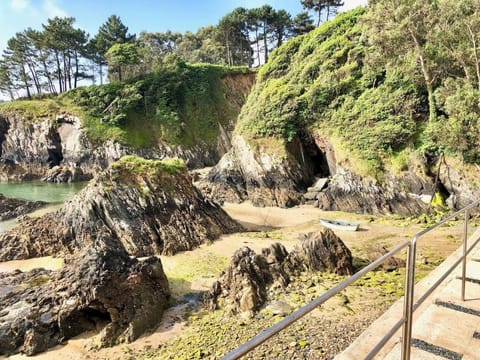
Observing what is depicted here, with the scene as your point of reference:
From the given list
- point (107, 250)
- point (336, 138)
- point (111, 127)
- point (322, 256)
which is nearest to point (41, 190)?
point (111, 127)

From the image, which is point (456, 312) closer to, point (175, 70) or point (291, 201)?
point (291, 201)

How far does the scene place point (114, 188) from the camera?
17.3 meters

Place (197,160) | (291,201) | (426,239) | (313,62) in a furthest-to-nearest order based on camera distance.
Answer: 1. (197,160)
2. (313,62)
3. (291,201)
4. (426,239)

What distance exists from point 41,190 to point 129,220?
86.8ft

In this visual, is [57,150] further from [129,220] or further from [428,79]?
[428,79]

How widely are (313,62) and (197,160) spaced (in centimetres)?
2352

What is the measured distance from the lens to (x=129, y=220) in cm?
1667

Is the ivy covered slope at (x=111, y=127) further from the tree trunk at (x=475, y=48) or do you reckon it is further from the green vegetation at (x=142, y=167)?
the tree trunk at (x=475, y=48)

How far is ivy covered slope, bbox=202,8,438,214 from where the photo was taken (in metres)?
22.0

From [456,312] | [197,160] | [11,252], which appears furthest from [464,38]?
[197,160]

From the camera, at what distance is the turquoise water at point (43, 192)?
29.7 metres

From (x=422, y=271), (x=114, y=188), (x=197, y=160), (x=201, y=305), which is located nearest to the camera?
(x=201, y=305)

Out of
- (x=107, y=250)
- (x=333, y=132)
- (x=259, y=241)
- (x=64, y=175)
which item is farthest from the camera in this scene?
(x=64, y=175)

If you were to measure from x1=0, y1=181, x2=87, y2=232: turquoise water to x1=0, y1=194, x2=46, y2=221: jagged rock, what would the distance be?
0.67 meters
